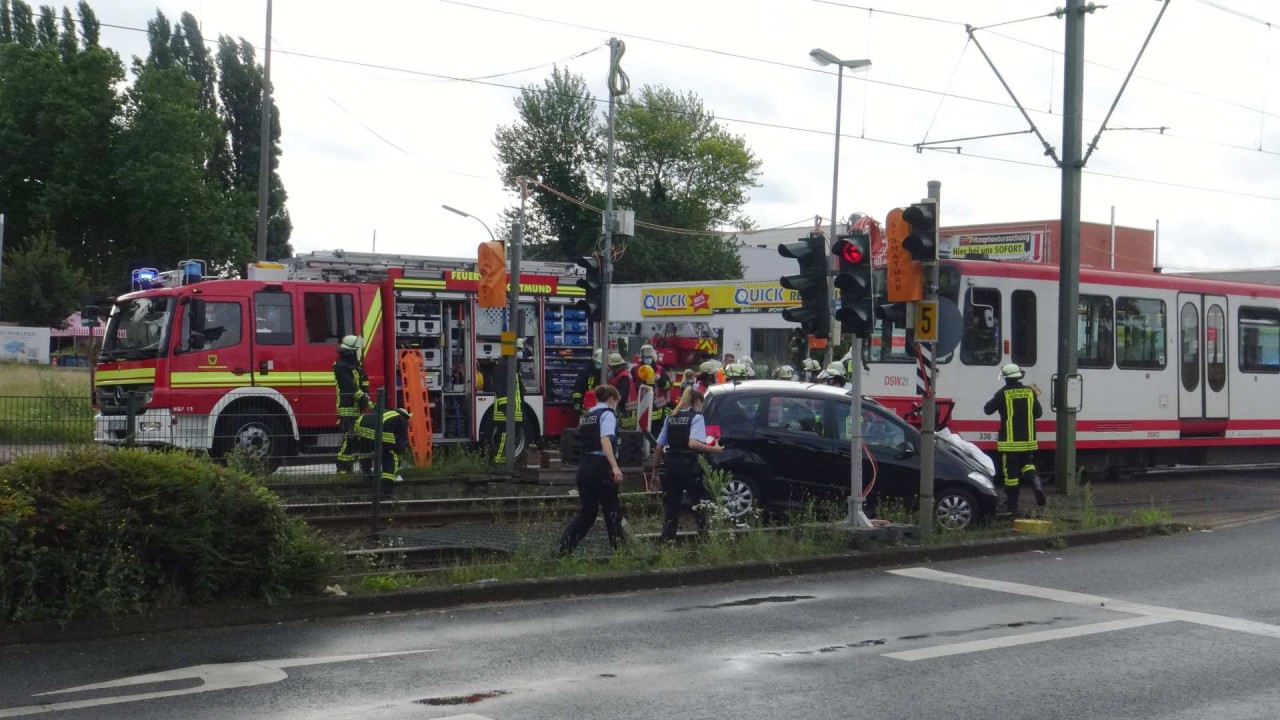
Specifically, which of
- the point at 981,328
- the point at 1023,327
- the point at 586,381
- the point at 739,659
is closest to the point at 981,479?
the point at 981,328

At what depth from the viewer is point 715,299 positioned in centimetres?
4859

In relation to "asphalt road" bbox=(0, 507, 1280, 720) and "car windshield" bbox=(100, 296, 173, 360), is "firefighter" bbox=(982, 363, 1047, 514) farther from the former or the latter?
"car windshield" bbox=(100, 296, 173, 360)

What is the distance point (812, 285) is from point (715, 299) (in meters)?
35.9

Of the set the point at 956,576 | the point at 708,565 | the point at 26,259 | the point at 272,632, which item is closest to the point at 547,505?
the point at 708,565

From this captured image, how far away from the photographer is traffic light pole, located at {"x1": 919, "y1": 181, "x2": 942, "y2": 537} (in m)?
12.4

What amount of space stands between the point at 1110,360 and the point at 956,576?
930 centimetres

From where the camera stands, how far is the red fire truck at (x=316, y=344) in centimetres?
1602

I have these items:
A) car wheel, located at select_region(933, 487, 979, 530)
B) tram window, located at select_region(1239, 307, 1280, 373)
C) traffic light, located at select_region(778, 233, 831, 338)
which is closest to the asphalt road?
traffic light, located at select_region(778, 233, 831, 338)

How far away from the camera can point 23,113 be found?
2208 inches

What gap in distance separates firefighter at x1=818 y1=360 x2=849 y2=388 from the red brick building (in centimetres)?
2668

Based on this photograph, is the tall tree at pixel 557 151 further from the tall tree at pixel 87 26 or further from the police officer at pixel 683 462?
the police officer at pixel 683 462

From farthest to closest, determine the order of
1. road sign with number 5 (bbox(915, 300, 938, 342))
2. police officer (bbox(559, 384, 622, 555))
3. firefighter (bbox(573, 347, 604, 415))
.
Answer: firefighter (bbox(573, 347, 604, 415)) < road sign with number 5 (bbox(915, 300, 938, 342)) < police officer (bbox(559, 384, 622, 555))

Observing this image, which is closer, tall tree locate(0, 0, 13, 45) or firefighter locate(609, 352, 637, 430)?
firefighter locate(609, 352, 637, 430)

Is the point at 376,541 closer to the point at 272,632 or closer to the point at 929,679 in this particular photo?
the point at 272,632
